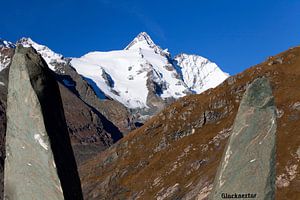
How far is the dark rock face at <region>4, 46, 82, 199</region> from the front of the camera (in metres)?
12.6

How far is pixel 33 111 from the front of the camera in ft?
41.3

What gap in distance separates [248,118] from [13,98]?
5.75 meters

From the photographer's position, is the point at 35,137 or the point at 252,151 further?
the point at 252,151

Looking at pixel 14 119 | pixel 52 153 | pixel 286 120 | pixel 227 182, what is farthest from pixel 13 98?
pixel 286 120

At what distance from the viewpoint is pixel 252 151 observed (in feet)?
47.4

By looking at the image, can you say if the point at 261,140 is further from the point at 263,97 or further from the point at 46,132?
the point at 46,132

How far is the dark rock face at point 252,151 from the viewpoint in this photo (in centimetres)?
1426

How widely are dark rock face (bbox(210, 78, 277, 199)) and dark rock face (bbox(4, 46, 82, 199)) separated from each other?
378cm

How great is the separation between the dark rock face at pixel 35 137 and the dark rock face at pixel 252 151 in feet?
12.4

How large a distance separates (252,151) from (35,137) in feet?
17.7

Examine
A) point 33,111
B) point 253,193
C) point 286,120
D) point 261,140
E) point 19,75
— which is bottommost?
point 253,193

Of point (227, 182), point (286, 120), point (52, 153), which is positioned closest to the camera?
point (52, 153)

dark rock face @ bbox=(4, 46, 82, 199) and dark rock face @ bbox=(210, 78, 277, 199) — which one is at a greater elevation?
dark rock face @ bbox=(4, 46, 82, 199)

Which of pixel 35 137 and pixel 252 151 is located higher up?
pixel 35 137
